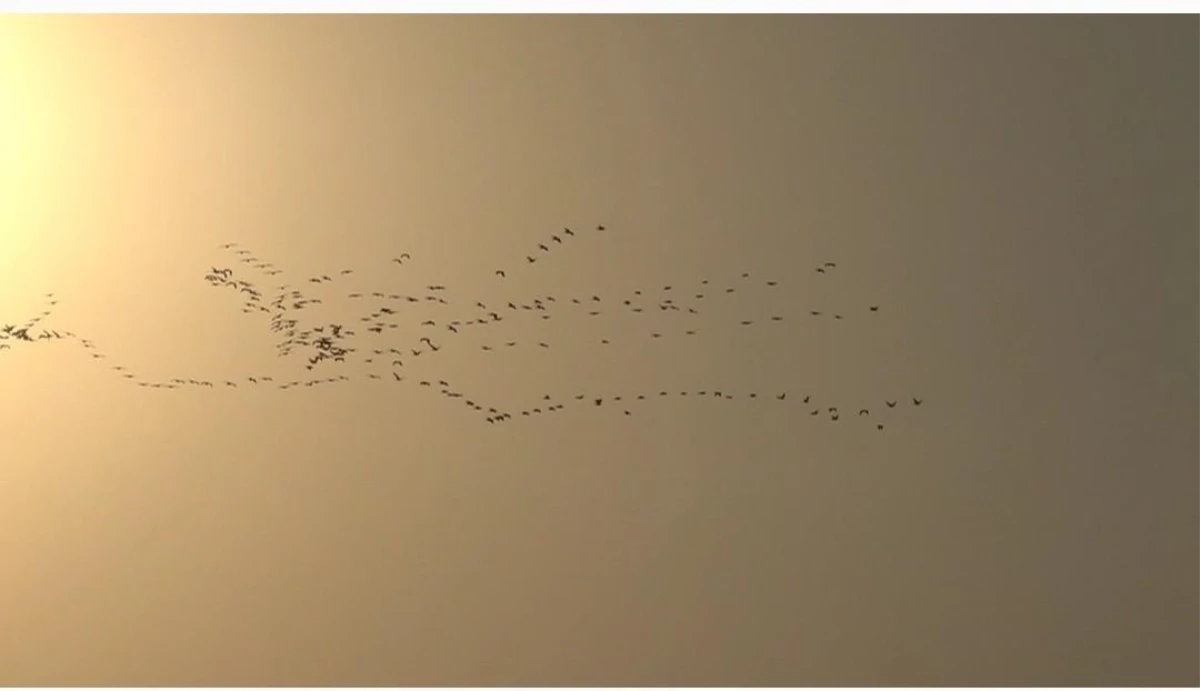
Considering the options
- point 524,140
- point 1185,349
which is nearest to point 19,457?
point 524,140

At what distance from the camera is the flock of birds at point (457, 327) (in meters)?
2.29

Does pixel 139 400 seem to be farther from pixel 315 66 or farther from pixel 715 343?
pixel 715 343

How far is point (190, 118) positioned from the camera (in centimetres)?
235

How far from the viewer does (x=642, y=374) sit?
2291 mm

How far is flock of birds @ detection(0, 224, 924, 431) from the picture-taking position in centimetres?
229

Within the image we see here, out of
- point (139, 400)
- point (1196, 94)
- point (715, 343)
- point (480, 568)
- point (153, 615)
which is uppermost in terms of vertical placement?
point (1196, 94)

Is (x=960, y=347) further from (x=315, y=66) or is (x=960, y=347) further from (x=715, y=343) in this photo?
(x=315, y=66)

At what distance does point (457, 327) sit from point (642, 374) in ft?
1.27

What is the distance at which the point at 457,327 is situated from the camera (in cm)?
229

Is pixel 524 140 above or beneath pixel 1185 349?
above

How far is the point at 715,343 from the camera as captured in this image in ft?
7.54

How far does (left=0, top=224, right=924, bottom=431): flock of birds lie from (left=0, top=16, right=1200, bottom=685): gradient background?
0.10 feet

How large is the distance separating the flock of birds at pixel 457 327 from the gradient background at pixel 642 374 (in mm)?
30

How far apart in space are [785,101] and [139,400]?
1.46m
